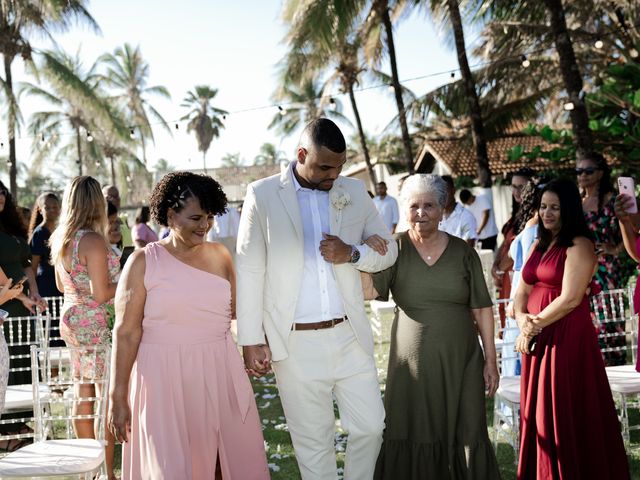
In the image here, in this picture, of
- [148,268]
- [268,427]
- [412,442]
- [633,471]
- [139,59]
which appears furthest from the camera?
[139,59]

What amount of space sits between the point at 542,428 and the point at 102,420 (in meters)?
2.52

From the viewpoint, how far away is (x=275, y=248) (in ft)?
12.1

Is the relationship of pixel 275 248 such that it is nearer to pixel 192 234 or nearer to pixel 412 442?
pixel 192 234

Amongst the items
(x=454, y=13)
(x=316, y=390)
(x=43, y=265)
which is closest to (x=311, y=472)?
(x=316, y=390)

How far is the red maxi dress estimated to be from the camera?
13.8ft

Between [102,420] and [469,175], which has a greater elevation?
[469,175]

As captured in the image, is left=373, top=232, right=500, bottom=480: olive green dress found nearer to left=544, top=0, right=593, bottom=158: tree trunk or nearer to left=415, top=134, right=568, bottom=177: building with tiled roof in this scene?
left=544, top=0, right=593, bottom=158: tree trunk

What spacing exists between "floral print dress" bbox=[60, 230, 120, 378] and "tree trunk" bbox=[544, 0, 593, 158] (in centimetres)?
699

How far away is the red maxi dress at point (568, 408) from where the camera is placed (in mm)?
4191

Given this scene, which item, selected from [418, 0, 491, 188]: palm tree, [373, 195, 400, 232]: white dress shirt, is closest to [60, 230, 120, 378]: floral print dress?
[373, 195, 400, 232]: white dress shirt

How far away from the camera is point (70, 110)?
45.2 meters

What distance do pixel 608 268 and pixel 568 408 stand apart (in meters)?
2.75

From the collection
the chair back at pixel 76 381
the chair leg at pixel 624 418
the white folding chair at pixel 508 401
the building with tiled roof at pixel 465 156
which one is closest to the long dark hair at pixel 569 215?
the white folding chair at pixel 508 401

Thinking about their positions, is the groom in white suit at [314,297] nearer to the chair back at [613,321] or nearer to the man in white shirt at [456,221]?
the chair back at [613,321]
